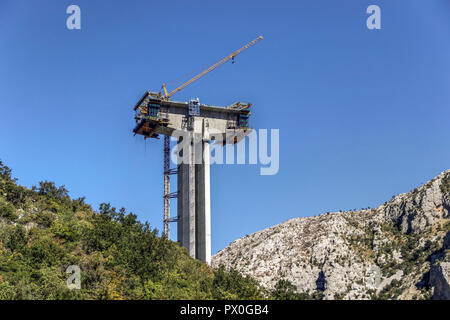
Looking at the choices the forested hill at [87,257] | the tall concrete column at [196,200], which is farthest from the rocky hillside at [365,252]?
the forested hill at [87,257]

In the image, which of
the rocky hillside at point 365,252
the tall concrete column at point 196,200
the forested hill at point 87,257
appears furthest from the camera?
the rocky hillside at point 365,252

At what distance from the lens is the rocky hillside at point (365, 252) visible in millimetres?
95438

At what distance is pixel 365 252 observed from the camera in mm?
108750

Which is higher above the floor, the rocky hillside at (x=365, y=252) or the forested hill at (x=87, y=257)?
the forested hill at (x=87, y=257)

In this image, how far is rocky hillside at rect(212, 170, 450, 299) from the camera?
95438mm

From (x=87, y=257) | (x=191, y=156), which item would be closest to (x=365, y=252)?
(x=191, y=156)

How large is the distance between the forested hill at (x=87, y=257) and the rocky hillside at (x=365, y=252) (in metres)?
42.3

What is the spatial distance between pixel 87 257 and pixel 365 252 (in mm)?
71637

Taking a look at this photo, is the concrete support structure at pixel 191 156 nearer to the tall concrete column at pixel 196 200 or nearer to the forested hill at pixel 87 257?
the tall concrete column at pixel 196 200

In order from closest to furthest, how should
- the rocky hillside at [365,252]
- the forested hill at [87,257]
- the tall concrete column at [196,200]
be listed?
1. the forested hill at [87,257]
2. the tall concrete column at [196,200]
3. the rocky hillside at [365,252]

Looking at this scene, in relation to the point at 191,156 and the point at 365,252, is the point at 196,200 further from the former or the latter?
the point at 365,252

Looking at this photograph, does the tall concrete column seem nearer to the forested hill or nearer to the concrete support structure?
the concrete support structure

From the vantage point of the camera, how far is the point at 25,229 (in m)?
56.2
